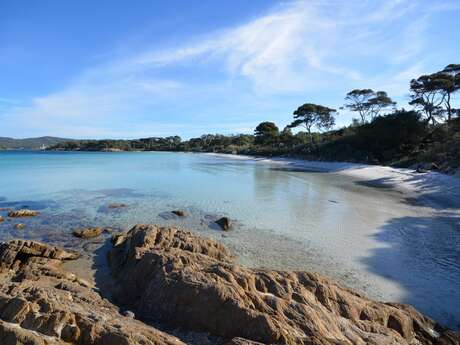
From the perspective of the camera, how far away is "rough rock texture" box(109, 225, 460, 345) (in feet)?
12.2

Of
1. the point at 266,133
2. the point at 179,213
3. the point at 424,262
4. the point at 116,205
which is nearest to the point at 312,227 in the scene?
the point at 424,262

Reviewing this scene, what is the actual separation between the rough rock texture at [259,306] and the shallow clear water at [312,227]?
1.68 meters

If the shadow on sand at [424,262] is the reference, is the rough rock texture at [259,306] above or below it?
above

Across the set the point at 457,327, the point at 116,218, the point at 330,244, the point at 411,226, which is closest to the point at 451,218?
the point at 411,226

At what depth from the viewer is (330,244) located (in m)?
9.62

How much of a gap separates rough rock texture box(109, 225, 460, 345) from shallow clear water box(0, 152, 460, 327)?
66.3 inches

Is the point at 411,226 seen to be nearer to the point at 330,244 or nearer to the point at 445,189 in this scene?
the point at 330,244

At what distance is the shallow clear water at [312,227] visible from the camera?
7.17 meters

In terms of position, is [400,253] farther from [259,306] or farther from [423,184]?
[423,184]

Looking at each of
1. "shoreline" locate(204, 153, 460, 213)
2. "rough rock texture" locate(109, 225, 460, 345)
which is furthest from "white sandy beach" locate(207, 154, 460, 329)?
"rough rock texture" locate(109, 225, 460, 345)

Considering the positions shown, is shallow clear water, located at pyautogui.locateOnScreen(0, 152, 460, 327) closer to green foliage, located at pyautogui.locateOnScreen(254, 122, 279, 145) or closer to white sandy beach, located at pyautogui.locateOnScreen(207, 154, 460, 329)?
white sandy beach, located at pyautogui.locateOnScreen(207, 154, 460, 329)

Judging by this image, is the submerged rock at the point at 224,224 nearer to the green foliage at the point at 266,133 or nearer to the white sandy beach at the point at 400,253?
the white sandy beach at the point at 400,253

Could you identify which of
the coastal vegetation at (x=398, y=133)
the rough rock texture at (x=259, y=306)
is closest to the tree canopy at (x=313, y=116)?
the coastal vegetation at (x=398, y=133)

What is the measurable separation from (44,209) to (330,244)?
13.1 meters
